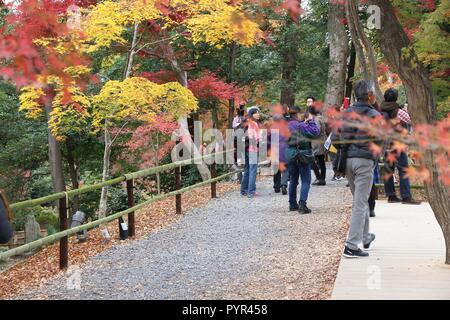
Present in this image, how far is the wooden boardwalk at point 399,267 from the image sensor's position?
19.4ft

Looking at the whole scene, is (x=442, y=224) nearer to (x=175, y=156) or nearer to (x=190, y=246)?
(x=190, y=246)

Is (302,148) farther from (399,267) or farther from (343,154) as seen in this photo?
(399,267)

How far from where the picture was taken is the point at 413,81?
698 centimetres

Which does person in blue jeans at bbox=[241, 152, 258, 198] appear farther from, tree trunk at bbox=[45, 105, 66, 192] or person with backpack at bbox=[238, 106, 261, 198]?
tree trunk at bbox=[45, 105, 66, 192]

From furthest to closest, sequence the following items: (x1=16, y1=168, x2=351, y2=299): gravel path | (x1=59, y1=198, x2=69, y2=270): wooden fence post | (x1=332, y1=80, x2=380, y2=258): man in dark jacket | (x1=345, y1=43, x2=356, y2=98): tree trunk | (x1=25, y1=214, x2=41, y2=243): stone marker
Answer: (x1=345, y1=43, x2=356, y2=98): tree trunk
(x1=25, y1=214, x2=41, y2=243): stone marker
(x1=59, y1=198, x2=69, y2=270): wooden fence post
(x1=332, y1=80, x2=380, y2=258): man in dark jacket
(x1=16, y1=168, x2=351, y2=299): gravel path

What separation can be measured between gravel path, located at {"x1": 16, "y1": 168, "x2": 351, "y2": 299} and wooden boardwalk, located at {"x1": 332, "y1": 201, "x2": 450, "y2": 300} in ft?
0.78

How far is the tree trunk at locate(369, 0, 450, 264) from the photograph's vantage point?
22.3 feet

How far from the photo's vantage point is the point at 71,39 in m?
11.1

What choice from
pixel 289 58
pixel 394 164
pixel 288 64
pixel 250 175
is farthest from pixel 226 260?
pixel 289 58

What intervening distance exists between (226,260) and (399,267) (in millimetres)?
2041

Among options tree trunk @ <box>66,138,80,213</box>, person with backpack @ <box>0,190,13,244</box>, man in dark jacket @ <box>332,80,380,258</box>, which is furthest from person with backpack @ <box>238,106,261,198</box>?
person with backpack @ <box>0,190,13,244</box>

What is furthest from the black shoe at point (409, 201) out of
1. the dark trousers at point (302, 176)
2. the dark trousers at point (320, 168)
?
the dark trousers at point (320, 168)

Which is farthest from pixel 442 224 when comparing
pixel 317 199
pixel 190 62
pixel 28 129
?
pixel 28 129

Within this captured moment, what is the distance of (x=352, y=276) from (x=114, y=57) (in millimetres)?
13433
